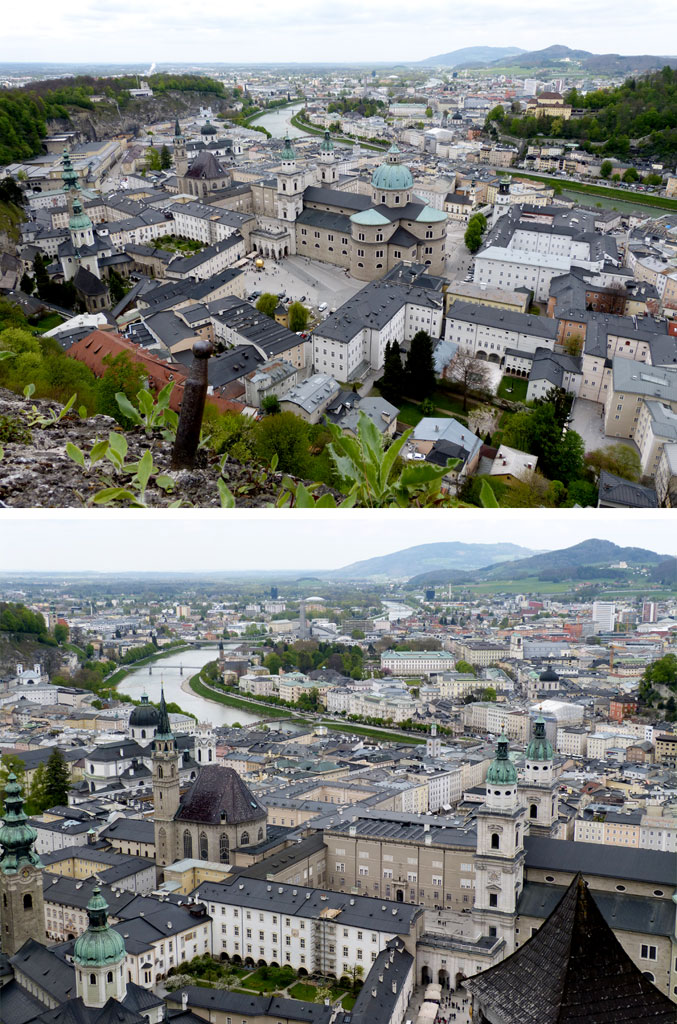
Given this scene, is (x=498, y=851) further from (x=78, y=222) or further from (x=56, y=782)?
(x=78, y=222)

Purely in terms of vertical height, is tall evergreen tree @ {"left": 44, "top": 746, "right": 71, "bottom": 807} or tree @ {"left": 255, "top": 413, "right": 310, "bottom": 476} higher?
tree @ {"left": 255, "top": 413, "right": 310, "bottom": 476}

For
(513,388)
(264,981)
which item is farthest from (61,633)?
(513,388)

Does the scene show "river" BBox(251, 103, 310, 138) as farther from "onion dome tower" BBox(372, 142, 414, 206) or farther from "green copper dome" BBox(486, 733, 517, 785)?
"green copper dome" BBox(486, 733, 517, 785)

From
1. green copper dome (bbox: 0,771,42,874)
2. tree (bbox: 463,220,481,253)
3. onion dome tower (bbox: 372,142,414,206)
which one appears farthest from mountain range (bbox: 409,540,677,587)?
tree (bbox: 463,220,481,253)

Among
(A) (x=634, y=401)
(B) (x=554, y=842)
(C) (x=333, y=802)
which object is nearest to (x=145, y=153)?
(A) (x=634, y=401)

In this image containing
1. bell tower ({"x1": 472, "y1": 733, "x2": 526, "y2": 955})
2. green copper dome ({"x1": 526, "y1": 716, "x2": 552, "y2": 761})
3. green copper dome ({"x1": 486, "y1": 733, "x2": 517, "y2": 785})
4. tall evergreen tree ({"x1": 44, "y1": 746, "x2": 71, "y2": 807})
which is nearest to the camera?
bell tower ({"x1": 472, "y1": 733, "x2": 526, "y2": 955})

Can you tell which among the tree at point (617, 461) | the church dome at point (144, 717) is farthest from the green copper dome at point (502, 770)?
the church dome at point (144, 717)

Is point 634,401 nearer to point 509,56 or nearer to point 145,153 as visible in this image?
point 145,153
